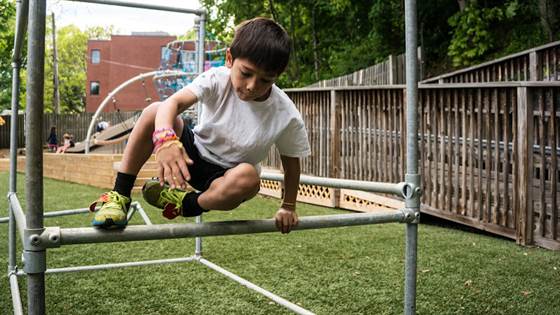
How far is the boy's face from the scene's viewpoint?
173cm

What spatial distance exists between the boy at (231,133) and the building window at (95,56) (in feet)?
126

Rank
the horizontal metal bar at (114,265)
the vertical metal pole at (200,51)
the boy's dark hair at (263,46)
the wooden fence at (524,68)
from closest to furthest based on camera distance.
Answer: the boy's dark hair at (263,46), the horizontal metal bar at (114,265), the vertical metal pole at (200,51), the wooden fence at (524,68)

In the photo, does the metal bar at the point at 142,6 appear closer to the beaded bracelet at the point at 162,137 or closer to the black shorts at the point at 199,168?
the black shorts at the point at 199,168

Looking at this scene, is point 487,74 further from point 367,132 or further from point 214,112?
point 214,112

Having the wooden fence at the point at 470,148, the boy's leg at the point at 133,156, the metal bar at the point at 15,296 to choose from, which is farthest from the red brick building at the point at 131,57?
the boy's leg at the point at 133,156

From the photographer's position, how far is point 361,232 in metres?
4.86

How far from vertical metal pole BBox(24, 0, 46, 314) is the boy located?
10.7 inches

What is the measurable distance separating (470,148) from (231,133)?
133 inches

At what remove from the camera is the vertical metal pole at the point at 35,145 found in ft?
4.00

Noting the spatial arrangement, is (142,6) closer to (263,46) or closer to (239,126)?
(239,126)

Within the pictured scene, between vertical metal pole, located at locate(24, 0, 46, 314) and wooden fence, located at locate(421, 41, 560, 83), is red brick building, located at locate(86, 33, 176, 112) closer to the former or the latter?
wooden fence, located at locate(421, 41, 560, 83)

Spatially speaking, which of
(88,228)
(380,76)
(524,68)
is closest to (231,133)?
(88,228)

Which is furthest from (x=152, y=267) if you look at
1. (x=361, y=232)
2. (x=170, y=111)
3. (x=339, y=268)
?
(x=170, y=111)

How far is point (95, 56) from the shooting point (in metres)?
38.4
